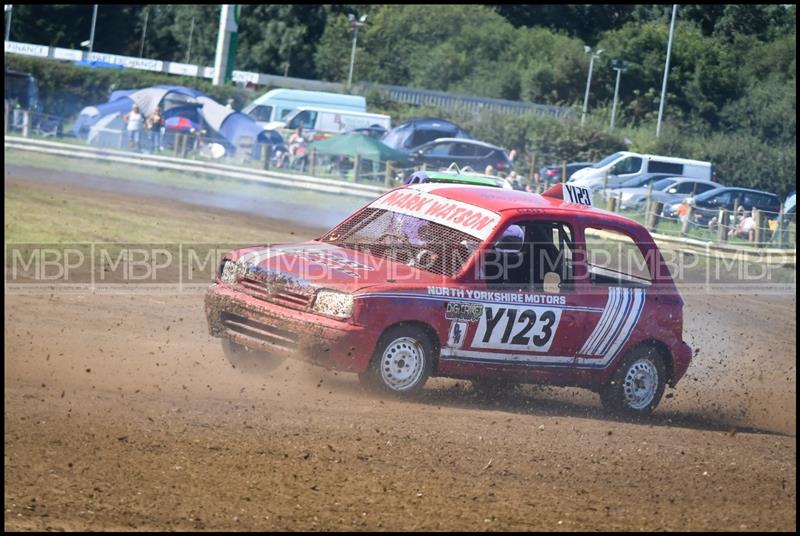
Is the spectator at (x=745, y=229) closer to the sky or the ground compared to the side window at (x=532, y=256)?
closer to the sky

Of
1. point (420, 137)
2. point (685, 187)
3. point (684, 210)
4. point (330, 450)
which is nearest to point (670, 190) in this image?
point (685, 187)

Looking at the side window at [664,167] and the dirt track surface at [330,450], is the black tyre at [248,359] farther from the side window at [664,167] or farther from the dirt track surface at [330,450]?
the side window at [664,167]

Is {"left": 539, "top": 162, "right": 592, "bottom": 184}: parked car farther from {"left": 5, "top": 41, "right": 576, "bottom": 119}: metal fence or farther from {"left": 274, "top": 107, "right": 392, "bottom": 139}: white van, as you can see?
{"left": 274, "top": 107, "right": 392, "bottom": 139}: white van

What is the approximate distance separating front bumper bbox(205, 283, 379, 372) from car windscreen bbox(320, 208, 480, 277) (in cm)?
93

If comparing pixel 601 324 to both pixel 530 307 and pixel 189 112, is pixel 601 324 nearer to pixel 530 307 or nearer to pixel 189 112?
pixel 530 307

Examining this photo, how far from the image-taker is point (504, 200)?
8.88 metres

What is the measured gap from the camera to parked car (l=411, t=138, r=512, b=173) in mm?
31969

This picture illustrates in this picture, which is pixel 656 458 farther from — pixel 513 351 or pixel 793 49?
pixel 793 49

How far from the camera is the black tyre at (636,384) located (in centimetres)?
902

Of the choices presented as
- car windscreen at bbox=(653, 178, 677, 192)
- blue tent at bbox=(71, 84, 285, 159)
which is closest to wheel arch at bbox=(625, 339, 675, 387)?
car windscreen at bbox=(653, 178, 677, 192)

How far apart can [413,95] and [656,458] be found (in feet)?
150

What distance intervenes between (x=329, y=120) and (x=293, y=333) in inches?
1289

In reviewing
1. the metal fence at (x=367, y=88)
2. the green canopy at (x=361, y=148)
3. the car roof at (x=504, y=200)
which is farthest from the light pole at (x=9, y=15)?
the car roof at (x=504, y=200)

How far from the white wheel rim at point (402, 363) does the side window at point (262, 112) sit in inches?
1394
